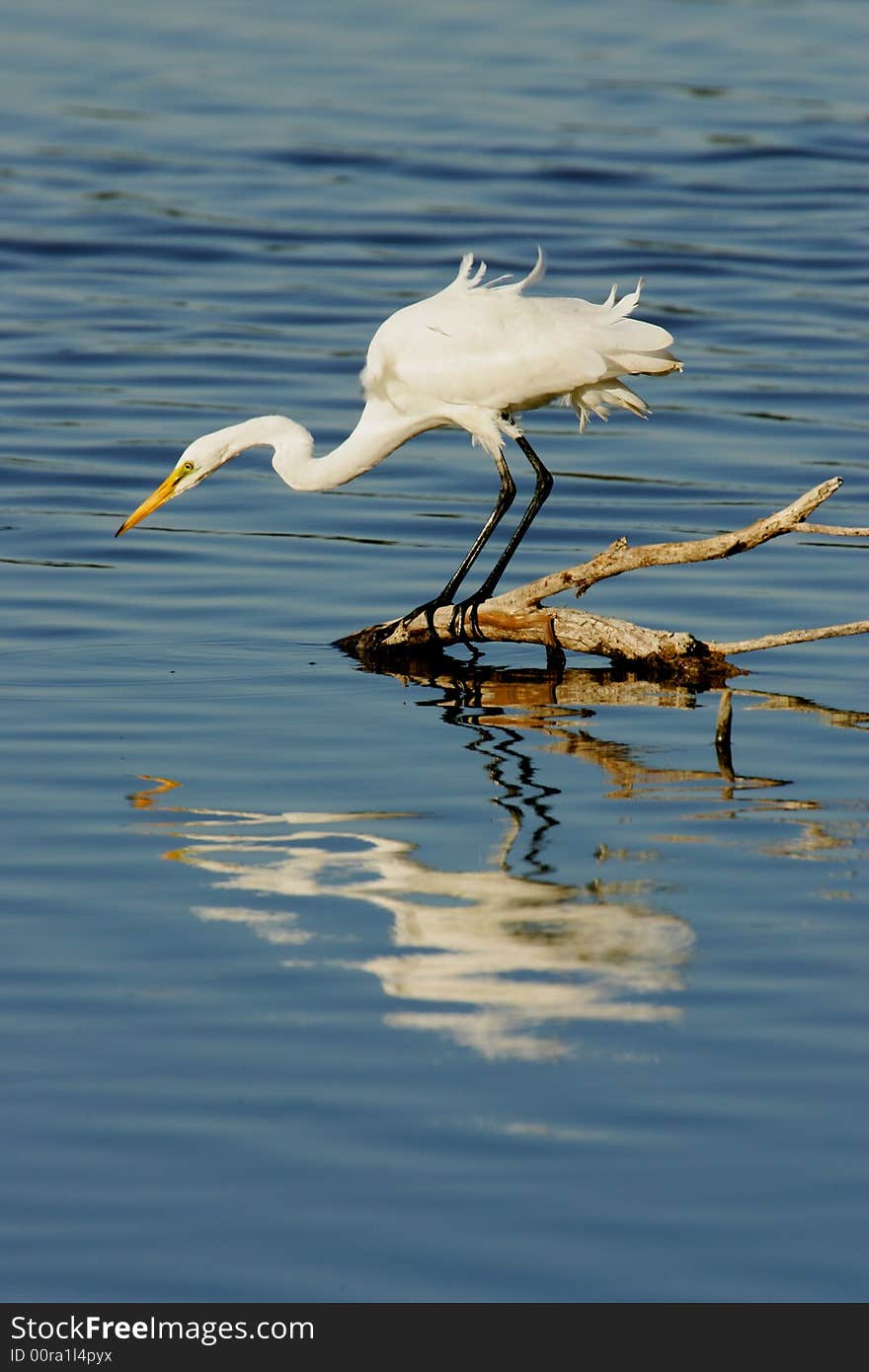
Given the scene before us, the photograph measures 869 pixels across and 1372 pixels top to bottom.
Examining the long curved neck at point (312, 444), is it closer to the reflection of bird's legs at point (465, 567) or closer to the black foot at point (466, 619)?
the reflection of bird's legs at point (465, 567)

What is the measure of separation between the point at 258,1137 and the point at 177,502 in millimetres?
9625

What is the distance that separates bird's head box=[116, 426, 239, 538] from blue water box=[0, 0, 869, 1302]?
2.42 feet

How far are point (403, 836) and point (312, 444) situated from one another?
12.0 feet

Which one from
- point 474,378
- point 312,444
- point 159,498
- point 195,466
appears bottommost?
point 159,498

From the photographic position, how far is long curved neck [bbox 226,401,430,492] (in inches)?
448

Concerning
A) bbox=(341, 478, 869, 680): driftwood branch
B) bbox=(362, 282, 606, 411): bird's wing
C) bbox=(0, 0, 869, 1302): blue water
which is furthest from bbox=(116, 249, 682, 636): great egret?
bbox=(0, 0, 869, 1302): blue water

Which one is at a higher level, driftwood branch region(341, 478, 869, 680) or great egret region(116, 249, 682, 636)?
great egret region(116, 249, 682, 636)

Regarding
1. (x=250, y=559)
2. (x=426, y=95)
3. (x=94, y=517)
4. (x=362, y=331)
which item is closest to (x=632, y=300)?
(x=250, y=559)

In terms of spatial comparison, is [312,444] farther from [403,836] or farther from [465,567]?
[403,836]

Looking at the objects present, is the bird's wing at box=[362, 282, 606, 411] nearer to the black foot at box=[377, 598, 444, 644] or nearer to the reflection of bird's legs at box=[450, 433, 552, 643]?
the reflection of bird's legs at box=[450, 433, 552, 643]

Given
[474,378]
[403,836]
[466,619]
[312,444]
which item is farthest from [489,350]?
[403,836]

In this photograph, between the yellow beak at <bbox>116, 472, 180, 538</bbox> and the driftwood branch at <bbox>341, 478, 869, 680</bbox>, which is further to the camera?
the yellow beak at <bbox>116, 472, 180, 538</bbox>

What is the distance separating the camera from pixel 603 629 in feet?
35.0

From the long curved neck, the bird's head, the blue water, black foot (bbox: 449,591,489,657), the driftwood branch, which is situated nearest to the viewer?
the blue water
